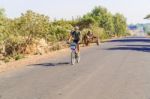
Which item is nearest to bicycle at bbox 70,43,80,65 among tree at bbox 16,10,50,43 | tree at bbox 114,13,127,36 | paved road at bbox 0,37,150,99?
paved road at bbox 0,37,150,99

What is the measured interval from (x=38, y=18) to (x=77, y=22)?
38740mm

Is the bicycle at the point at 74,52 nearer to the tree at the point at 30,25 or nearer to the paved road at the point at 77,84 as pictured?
the paved road at the point at 77,84

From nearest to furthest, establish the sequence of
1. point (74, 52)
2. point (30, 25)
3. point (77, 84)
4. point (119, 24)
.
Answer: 1. point (77, 84)
2. point (74, 52)
3. point (30, 25)
4. point (119, 24)

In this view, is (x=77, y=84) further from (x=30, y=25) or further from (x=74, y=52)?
(x=30, y=25)

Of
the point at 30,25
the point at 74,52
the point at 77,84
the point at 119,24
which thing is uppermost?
the point at 30,25

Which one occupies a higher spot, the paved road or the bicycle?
the bicycle

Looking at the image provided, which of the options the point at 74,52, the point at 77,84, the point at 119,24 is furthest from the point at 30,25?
the point at 119,24

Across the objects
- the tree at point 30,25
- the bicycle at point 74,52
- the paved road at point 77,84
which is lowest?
the paved road at point 77,84

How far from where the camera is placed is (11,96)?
11.6 metres

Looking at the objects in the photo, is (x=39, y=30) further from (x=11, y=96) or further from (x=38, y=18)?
(x=11, y=96)

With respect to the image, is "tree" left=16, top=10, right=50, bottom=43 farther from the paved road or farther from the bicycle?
the paved road

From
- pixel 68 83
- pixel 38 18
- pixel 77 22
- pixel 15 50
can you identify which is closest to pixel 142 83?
pixel 68 83

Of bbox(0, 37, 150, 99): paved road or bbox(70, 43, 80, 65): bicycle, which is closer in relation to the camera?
bbox(0, 37, 150, 99): paved road

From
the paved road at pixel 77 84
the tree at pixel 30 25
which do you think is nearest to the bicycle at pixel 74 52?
the paved road at pixel 77 84
